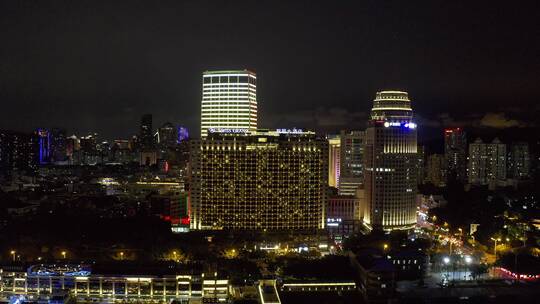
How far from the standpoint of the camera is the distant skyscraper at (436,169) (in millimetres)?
31897

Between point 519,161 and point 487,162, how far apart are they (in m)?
1.50

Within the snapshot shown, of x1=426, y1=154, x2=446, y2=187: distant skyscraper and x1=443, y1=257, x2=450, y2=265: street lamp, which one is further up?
x1=426, y1=154, x2=446, y2=187: distant skyscraper

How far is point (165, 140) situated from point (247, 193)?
3005 cm

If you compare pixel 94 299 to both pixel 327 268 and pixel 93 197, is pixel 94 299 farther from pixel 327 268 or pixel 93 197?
pixel 93 197

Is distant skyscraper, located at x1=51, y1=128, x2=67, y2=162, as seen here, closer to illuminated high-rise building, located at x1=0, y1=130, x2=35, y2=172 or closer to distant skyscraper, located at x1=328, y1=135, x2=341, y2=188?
illuminated high-rise building, located at x1=0, y1=130, x2=35, y2=172

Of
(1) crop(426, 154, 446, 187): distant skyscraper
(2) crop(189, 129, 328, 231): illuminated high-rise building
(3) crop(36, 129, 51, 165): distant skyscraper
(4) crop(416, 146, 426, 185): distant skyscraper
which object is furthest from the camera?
(3) crop(36, 129, 51, 165): distant skyscraper

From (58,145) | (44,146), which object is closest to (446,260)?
(44,146)

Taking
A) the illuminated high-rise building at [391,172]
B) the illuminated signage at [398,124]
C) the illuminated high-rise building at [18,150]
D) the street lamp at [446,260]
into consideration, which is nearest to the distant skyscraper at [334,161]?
the illuminated high-rise building at [391,172]

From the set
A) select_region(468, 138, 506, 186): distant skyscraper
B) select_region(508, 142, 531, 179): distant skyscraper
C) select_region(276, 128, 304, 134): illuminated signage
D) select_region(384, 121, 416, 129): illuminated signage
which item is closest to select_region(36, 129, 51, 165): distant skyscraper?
select_region(276, 128, 304, 134): illuminated signage

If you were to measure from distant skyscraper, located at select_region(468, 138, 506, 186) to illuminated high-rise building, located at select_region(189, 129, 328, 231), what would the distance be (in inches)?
537

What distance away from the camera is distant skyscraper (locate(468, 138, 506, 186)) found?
28.1 m

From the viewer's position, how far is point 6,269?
13.3 meters

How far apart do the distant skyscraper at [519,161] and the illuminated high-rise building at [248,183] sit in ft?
46.2

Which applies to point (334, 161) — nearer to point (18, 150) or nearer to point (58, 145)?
point (18, 150)
